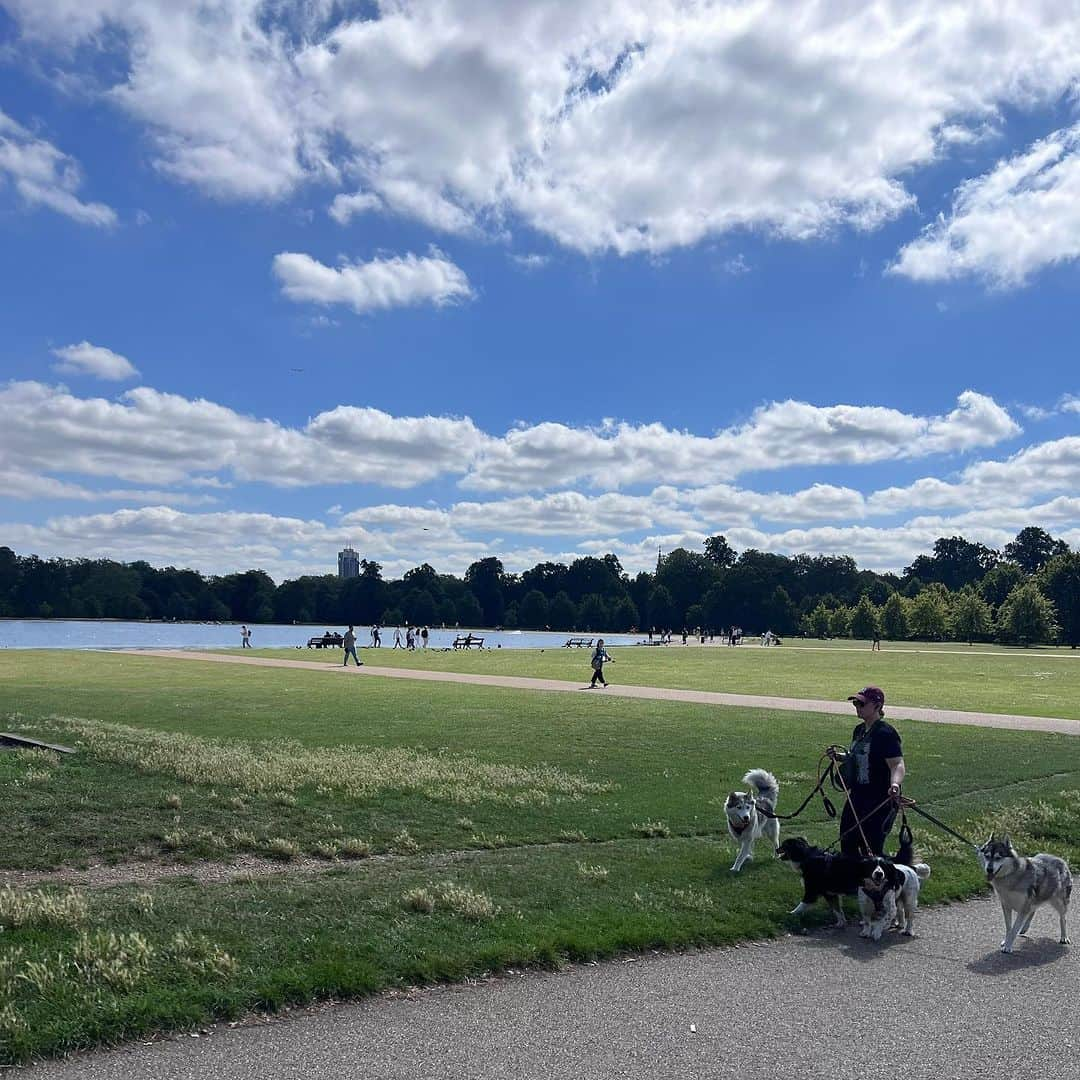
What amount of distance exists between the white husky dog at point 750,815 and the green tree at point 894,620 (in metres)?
104

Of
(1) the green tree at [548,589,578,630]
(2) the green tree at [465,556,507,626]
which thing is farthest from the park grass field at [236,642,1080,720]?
(2) the green tree at [465,556,507,626]

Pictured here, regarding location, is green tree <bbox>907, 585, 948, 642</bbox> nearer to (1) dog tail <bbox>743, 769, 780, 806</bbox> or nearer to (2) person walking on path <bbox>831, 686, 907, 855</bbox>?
(1) dog tail <bbox>743, 769, 780, 806</bbox>

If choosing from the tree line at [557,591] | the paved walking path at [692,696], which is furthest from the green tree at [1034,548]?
the paved walking path at [692,696]

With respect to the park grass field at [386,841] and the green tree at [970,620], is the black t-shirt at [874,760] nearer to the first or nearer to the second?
the park grass field at [386,841]

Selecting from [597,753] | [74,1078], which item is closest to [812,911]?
[74,1078]

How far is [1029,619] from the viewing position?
9369 cm

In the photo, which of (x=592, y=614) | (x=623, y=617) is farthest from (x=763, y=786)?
(x=592, y=614)

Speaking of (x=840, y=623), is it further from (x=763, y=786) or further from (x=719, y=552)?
(x=763, y=786)

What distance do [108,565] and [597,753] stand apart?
5606 inches

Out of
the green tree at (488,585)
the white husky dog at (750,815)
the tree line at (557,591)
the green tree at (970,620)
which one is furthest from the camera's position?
the green tree at (488,585)

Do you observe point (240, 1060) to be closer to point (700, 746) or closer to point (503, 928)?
point (503, 928)

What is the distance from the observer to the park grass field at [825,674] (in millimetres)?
28578

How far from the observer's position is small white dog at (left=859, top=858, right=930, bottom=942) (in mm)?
7383

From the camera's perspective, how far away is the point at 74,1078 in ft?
15.5
